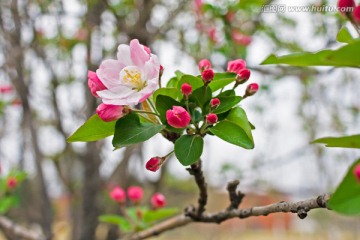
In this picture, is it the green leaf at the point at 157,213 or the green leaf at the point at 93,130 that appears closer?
the green leaf at the point at 93,130

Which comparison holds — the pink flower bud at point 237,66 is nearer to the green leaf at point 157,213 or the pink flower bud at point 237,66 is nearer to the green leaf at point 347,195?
the green leaf at point 347,195

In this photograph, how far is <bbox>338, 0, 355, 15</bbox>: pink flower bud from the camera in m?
0.78

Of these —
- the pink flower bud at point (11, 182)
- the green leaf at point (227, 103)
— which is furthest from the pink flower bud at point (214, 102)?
the pink flower bud at point (11, 182)

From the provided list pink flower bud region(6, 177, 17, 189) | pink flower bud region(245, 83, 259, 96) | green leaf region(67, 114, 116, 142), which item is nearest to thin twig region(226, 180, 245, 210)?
pink flower bud region(245, 83, 259, 96)

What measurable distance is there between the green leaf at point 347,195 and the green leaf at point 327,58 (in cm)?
13

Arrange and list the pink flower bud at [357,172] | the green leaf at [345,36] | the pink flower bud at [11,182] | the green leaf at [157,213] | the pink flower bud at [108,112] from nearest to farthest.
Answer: the pink flower bud at [357,172]
the green leaf at [345,36]
the pink flower bud at [108,112]
the green leaf at [157,213]
the pink flower bud at [11,182]

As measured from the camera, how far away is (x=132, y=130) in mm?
801

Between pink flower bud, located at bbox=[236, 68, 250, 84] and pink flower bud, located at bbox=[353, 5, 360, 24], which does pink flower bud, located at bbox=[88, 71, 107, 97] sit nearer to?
pink flower bud, located at bbox=[236, 68, 250, 84]

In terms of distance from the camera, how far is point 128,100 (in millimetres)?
799

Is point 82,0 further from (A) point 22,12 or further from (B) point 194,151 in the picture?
(B) point 194,151

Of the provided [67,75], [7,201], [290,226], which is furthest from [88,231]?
[290,226]

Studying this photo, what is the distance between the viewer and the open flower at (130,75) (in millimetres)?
810

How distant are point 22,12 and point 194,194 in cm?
349

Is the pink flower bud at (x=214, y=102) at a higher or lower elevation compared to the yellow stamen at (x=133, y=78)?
lower
